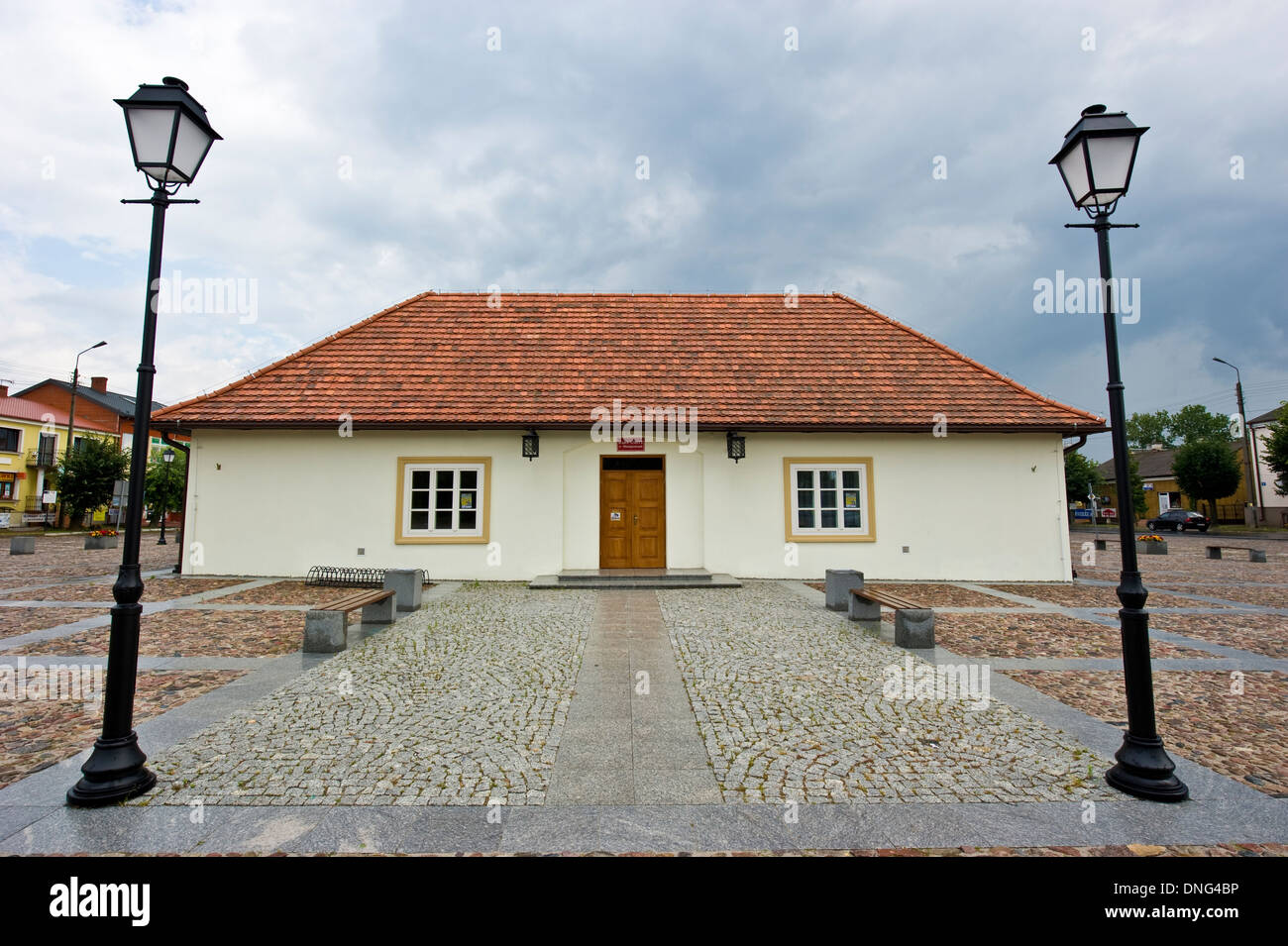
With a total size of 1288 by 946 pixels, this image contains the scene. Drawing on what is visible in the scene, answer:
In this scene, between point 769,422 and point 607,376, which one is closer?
point 769,422

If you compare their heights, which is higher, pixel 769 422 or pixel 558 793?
pixel 769 422

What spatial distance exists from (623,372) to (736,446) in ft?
10.1

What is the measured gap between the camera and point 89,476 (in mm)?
32094

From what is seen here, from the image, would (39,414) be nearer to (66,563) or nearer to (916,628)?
(66,563)

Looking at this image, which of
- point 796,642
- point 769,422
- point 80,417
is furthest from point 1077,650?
point 80,417

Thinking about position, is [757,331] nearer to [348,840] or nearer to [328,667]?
[328,667]

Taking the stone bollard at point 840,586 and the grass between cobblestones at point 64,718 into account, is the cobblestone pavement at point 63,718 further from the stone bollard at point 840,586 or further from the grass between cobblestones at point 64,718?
the stone bollard at point 840,586

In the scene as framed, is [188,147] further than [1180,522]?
No

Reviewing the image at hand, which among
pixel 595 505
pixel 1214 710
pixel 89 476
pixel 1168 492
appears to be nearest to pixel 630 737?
pixel 1214 710

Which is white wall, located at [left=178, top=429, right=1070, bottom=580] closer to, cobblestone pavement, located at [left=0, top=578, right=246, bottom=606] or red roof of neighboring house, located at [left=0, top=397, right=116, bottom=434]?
cobblestone pavement, located at [left=0, top=578, right=246, bottom=606]

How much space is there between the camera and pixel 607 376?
44.2 ft

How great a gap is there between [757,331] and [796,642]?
31.5ft

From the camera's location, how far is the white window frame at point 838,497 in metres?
12.9

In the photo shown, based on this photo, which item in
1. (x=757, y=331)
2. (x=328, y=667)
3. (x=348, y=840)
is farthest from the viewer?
(x=757, y=331)
